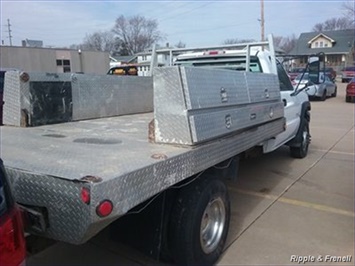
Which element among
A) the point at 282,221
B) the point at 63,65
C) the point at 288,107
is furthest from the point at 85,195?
the point at 63,65

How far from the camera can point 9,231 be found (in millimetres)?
1705

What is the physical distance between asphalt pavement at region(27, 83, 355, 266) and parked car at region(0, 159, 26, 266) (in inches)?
61.9

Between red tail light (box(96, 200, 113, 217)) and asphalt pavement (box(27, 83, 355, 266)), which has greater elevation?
red tail light (box(96, 200, 113, 217))

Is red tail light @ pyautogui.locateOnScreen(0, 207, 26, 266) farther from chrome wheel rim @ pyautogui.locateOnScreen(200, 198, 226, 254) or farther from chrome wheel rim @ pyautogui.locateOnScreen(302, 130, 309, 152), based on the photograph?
chrome wheel rim @ pyautogui.locateOnScreen(302, 130, 309, 152)

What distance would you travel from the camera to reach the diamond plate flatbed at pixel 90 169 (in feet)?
7.07

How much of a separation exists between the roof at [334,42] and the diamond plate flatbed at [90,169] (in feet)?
261

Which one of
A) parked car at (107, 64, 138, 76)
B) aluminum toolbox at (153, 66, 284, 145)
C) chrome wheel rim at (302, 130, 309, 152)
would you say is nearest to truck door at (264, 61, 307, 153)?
chrome wheel rim at (302, 130, 309, 152)

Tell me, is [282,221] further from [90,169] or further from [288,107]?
[90,169]

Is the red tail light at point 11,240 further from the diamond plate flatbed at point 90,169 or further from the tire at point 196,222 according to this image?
the tire at point 196,222

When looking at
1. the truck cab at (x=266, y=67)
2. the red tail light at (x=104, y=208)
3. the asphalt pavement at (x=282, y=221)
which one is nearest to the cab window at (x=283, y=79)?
the truck cab at (x=266, y=67)

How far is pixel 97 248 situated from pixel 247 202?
223 cm

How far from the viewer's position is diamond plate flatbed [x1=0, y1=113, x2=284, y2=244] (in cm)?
216

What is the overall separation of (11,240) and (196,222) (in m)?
1.62

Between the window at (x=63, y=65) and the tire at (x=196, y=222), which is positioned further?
the window at (x=63, y=65)
